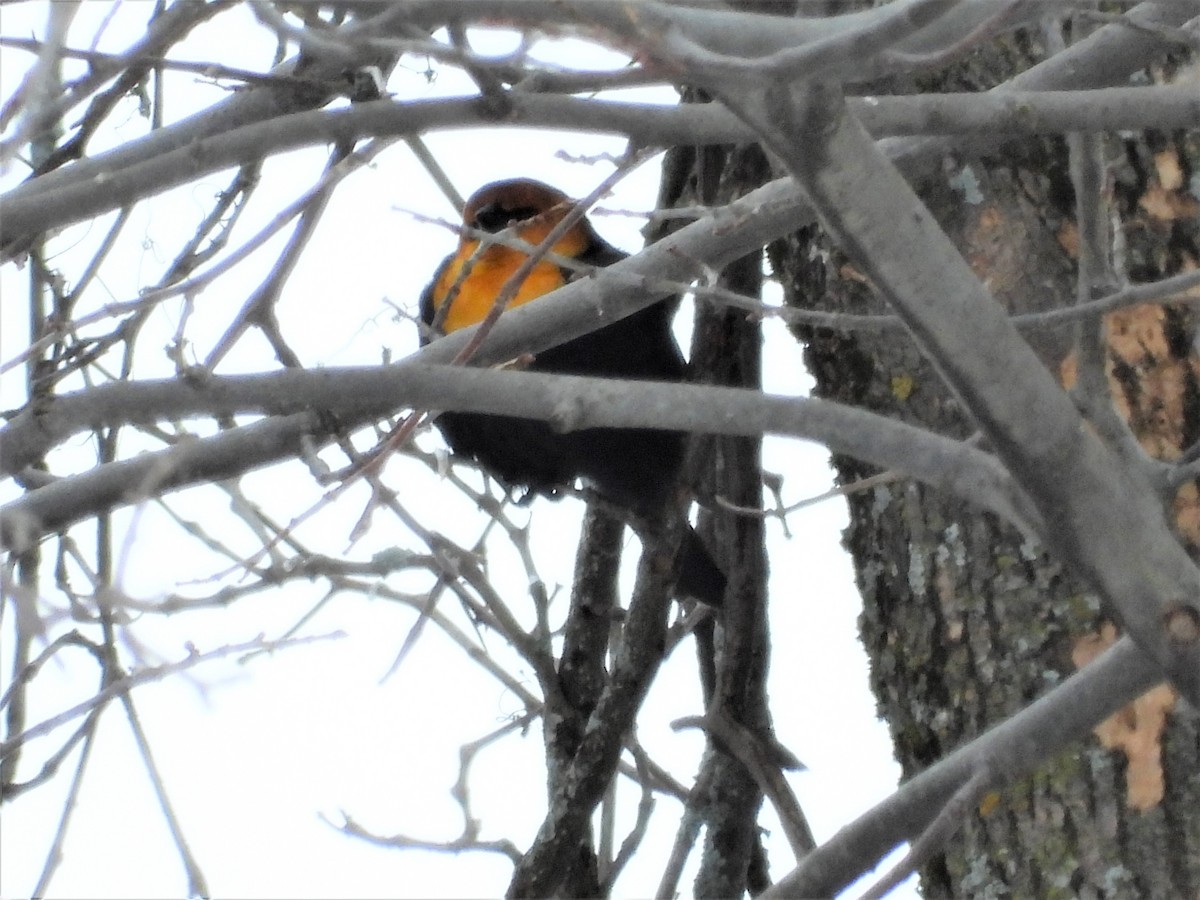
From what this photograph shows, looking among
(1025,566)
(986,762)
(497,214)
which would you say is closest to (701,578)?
(1025,566)

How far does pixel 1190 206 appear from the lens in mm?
1807

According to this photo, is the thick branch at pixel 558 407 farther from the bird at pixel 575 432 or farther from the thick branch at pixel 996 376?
the bird at pixel 575 432

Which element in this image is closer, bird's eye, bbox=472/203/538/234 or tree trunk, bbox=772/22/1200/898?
tree trunk, bbox=772/22/1200/898

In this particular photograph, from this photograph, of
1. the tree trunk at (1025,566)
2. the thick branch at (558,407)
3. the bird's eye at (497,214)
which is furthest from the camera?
the bird's eye at (497,214)

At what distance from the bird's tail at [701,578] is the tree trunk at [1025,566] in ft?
1.45

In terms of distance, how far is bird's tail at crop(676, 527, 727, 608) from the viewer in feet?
7.69

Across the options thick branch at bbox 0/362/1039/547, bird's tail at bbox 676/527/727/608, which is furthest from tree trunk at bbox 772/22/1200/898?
thick branch at bbox 0/362/1039/547

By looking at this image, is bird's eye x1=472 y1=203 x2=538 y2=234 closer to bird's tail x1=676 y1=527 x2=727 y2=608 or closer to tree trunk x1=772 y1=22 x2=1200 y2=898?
bird's tail x1=676 y1=527 x2=727 y2=608

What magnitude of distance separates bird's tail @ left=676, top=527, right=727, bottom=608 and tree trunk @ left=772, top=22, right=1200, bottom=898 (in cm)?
44

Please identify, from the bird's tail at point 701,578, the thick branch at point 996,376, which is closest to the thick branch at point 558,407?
the thick branch at point 996,376

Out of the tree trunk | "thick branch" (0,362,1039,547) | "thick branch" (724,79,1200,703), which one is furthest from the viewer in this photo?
the tree trunk

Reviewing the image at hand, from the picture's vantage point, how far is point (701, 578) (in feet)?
7.78

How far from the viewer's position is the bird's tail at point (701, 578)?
7.69 feet

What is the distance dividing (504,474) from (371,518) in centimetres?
132
